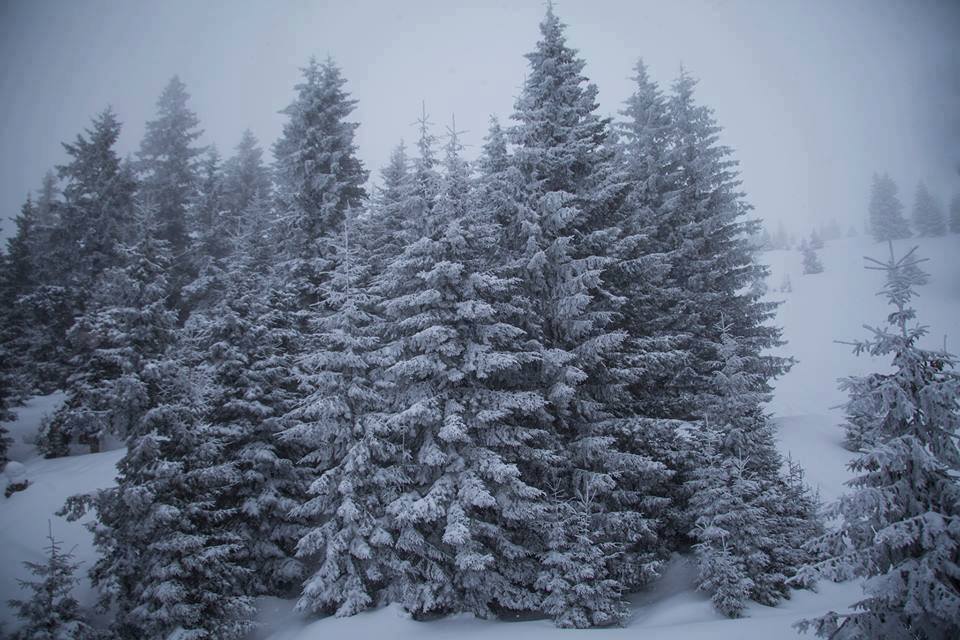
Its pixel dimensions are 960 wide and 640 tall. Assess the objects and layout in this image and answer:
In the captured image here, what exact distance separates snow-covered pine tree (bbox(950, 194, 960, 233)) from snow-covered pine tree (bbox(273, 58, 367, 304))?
288ft

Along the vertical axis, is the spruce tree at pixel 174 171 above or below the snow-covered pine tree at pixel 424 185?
above

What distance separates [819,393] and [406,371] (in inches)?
1346

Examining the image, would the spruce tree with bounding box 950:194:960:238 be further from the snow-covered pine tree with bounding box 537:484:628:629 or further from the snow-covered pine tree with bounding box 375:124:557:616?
the snow-covered pine tree with bounding box 537:484:628:629

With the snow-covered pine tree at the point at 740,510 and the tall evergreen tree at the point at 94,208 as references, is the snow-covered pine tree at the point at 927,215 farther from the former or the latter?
the tall evergreen tree at the point at 94,208

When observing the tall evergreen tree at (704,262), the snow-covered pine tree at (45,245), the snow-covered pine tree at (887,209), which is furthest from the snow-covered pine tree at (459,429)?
the snow-covered pine tree at (887,209)

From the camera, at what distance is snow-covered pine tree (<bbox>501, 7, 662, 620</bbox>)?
43.5 feet

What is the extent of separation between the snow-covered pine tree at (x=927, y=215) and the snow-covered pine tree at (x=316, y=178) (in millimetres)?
86507

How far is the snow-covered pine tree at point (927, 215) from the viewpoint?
69250 millimetres

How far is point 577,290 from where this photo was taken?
555 inches

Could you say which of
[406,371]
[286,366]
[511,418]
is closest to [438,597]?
[511,418]

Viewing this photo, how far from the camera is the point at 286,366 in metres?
16.5

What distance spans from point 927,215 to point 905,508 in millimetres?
89051

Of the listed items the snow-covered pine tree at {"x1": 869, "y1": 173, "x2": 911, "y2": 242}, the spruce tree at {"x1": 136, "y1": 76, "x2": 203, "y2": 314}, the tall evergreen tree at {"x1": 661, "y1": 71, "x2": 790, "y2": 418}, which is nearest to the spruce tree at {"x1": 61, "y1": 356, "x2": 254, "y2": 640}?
the tall evergreen tree at {"x1": 661, "y1": 71, "x2": 790, "y2": 418}

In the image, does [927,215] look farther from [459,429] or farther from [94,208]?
[94,208]
